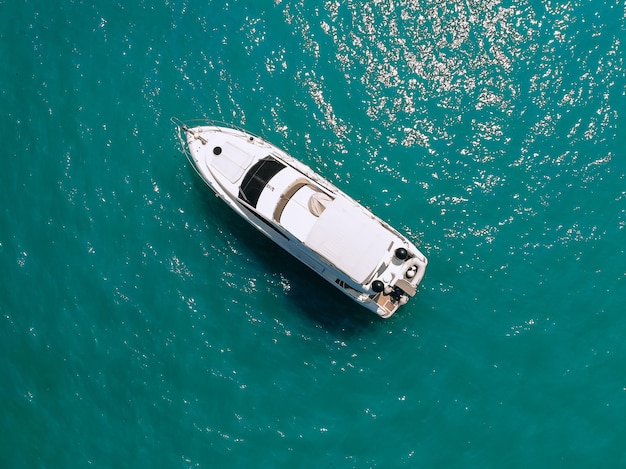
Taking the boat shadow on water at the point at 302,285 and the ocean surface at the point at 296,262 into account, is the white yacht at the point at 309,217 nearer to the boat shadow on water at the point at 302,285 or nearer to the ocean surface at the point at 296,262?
the boat shadow on water at the point at 302,285

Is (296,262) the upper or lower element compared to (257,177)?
lower

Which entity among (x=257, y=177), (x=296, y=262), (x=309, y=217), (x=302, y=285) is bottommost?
(x=302, y=285)

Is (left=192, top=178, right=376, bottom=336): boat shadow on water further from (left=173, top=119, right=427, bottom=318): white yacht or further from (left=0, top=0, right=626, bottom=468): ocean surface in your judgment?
(left=173, top=119, right=427, bottom=318): white yacht

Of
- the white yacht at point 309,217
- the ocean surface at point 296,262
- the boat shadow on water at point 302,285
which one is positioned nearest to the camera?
the white yacht at point 309,217

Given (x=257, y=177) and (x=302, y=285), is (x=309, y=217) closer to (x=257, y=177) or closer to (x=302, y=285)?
Answer: (x=257, y=177)

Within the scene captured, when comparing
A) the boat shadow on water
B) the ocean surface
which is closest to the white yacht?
the boat shadow on water

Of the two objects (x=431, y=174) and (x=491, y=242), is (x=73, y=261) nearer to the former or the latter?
(x=431, y=174)

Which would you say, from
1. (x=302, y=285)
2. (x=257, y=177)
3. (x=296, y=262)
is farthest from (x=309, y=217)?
(x=302, y=285)

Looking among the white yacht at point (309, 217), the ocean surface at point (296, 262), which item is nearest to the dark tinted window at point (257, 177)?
the white yacht at point (309, 217)
